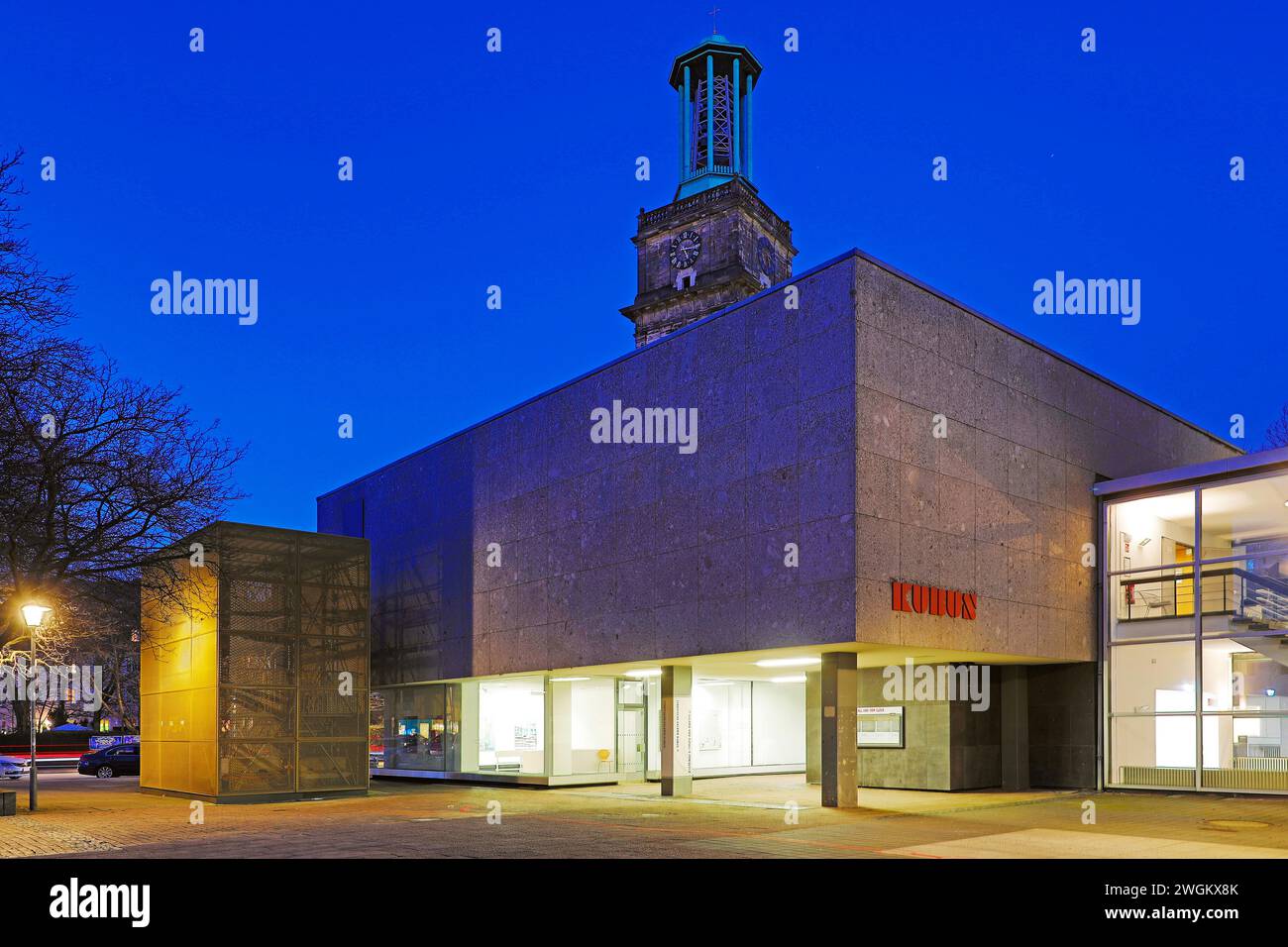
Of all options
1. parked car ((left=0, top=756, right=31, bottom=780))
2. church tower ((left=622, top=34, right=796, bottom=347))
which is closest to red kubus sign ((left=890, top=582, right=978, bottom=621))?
parked car ((left=0, top=756, right=31, bottom=780))

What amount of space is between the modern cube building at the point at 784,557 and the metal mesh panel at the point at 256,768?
6.98 m

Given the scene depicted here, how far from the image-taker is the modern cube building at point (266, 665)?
2673 centimetres

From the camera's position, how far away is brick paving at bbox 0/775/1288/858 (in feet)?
51.4

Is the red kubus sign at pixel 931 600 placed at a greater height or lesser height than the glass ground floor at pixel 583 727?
greater

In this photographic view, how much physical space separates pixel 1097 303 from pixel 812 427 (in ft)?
27.8

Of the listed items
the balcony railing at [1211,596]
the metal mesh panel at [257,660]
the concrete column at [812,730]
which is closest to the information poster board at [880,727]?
the concrete column at [812,730]

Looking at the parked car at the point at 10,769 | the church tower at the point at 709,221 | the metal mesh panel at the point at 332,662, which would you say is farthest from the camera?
the church tower at the point at 709,221

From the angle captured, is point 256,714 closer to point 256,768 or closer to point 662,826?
point 256,768

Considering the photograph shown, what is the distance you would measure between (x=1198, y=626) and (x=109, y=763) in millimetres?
39687

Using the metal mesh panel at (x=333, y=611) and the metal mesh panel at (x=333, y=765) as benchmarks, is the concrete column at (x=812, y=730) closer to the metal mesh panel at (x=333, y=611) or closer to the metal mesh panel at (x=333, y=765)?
the metal mesh panel at (x=333, y=765)

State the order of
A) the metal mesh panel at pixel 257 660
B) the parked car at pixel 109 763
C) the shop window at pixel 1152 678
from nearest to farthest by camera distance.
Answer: the shop window at pixel 1152 678, the metal mesh panel at pixel 257 660, the parked car at pixel 109 763

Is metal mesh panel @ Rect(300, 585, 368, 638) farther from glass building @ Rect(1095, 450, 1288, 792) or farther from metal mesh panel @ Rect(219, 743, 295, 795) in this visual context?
glass building @ Rect(1095, 450, 1288, 792)

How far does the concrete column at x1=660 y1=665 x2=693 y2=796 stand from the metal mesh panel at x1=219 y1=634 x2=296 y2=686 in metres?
9.34
